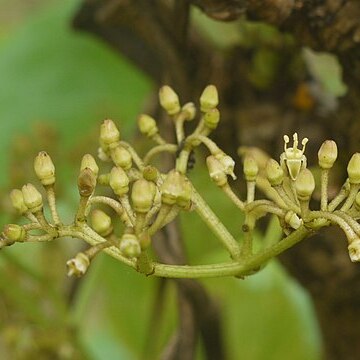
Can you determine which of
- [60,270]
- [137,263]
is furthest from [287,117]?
[137,263]

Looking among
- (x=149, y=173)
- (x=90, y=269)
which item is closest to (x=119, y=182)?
(x=149, y=173)

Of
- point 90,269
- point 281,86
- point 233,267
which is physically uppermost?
point 233,267

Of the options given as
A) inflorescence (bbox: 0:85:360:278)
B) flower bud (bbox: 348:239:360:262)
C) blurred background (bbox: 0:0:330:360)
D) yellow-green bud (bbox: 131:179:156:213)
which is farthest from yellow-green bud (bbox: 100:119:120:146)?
blurred background (bbox: 0:0:330:360)

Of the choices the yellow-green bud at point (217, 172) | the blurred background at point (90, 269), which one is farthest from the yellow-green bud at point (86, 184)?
the blurred background at point (90, 269)

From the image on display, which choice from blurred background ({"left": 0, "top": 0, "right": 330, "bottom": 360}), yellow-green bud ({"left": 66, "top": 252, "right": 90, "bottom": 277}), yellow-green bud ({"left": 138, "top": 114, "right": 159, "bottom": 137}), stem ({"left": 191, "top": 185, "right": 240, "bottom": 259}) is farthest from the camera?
blurred background ({"left": 0, "top": 0, "right": 330, "bottom": 360})

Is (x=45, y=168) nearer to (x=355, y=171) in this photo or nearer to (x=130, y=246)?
(x=130, y=246)

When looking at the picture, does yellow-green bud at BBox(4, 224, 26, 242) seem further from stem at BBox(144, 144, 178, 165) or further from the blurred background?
the blurred background
